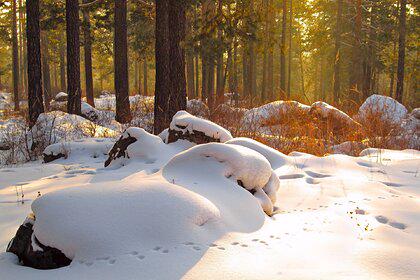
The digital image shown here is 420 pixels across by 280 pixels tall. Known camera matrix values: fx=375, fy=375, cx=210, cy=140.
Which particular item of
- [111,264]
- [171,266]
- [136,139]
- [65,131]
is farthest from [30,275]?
[65,131]

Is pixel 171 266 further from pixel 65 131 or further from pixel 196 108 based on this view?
pixel 196 108

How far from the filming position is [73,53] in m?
10.2

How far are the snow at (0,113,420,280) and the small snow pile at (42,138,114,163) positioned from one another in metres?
2.43

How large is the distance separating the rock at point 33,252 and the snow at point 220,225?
0.05 metres

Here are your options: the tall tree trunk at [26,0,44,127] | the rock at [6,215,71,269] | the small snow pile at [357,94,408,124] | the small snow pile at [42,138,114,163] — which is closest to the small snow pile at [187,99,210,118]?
the small snow pile at [42,138,114,163]

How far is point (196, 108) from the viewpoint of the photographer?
10.9m

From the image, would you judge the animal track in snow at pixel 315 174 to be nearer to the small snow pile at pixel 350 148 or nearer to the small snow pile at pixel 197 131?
the small snow pile at pixel 197 131

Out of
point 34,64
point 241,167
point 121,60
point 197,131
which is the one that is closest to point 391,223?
point 241,167

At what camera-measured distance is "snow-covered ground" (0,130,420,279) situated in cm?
195

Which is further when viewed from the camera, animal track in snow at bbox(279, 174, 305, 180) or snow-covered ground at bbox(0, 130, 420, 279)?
animal track in snow at bbox(279, 174, 305, 180)

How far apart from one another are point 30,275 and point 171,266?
756 mm

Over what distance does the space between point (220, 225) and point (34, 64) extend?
864cm

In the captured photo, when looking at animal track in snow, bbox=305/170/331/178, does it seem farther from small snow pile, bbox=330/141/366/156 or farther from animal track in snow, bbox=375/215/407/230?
small snow pile, bbox=330/141/366/156

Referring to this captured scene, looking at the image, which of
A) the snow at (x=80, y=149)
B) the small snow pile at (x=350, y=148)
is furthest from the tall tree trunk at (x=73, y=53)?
the small snow pile at (x=350, y=148)
